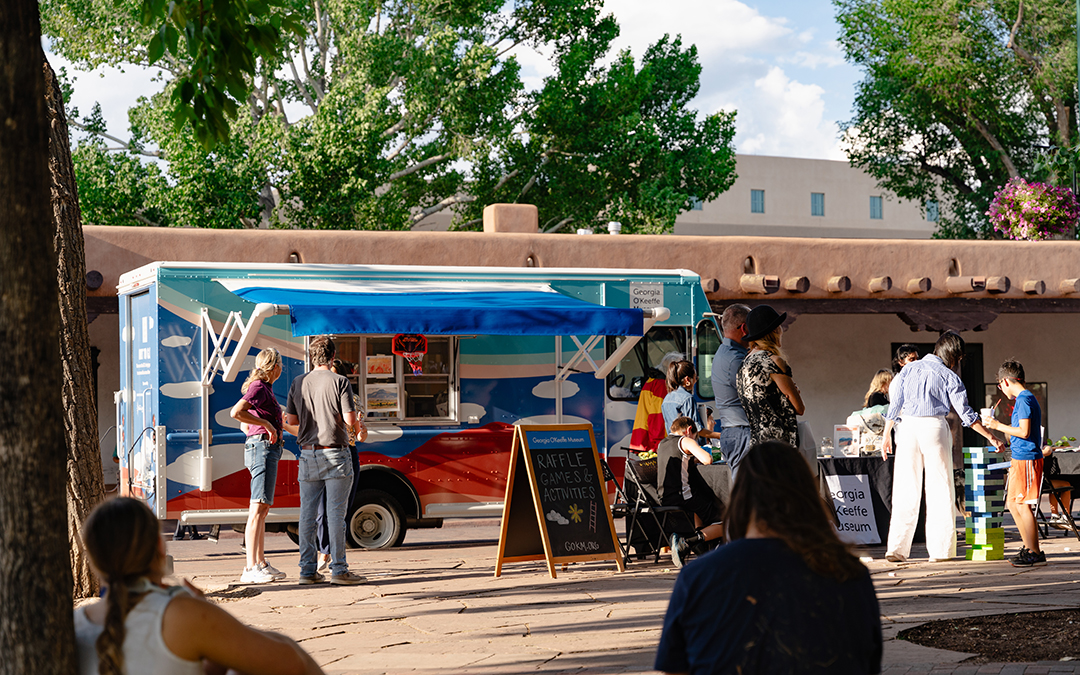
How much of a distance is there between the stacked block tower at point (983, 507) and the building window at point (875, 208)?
156 feet

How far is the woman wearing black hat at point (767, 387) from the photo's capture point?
280 inches

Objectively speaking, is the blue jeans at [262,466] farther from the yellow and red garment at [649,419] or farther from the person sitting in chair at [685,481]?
the yellow and red garment at [649,419]

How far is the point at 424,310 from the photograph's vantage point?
32.1 ft

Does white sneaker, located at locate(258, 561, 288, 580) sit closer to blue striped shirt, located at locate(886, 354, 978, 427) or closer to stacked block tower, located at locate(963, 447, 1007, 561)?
blue striped shirt, located at locate(886, 354, 978, 427)

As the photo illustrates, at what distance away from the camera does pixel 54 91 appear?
745 centimetres

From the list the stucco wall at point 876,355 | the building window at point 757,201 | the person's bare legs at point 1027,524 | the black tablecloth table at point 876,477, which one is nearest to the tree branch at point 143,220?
the stucco wall at point 876,355

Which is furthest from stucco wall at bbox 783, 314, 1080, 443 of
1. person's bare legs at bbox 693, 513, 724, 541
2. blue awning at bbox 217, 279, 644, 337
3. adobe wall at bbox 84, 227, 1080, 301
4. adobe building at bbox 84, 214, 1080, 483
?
person's bare legs at bbox 693, 513, 724, 541

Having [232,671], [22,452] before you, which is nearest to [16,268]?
[22,452]

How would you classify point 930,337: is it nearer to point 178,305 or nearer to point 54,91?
point 178,305

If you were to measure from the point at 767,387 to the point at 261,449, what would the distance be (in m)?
3.94

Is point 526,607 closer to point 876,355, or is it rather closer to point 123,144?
point 876,355

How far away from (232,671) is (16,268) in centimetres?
114

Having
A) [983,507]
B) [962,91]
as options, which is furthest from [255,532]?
[962,91]

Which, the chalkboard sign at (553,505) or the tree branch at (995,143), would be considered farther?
the tree branch at (995,143)
